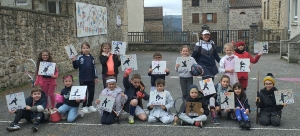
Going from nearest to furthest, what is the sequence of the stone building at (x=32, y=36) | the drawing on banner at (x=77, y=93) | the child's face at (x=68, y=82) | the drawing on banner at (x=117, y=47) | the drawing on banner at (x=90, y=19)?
the drawing on banner at (x=77, y=93) → the child's face at (x=68, y=82) → the drawing on banner at (x=117, y=47) → the stone building at (x=32, y=36) → the drawing on banner at (x=90, y=19)

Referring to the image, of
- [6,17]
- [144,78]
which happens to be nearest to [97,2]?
[144,78]

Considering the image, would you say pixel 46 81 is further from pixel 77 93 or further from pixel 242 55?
pixel 242 55

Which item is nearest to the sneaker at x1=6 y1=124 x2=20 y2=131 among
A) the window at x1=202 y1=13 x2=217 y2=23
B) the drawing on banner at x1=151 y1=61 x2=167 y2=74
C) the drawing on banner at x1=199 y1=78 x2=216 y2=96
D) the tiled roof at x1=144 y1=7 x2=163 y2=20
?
the drawing on banner at x1=151 y1=61 x2=167 y2=74

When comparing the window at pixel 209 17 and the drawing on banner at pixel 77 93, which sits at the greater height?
the window at pixel 209 17

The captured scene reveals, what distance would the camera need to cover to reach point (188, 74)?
22.5ft

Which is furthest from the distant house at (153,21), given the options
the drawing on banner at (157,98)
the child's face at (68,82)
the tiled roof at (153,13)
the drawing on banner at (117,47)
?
the drawing on banner at (157,98)

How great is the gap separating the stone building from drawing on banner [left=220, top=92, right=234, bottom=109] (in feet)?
21.4

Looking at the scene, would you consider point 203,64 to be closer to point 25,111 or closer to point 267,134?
point 267,134

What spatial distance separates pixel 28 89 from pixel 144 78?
4125 mm

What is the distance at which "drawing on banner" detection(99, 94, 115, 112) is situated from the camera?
20.5ft

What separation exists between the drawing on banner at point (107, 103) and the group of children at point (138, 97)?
121 millimetres

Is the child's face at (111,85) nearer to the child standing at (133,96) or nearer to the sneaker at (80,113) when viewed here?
the child standing at (133,96)

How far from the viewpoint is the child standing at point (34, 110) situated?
19.8 ft

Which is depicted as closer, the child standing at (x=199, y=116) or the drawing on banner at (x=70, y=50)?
the child standing at (x=199, y=116)
